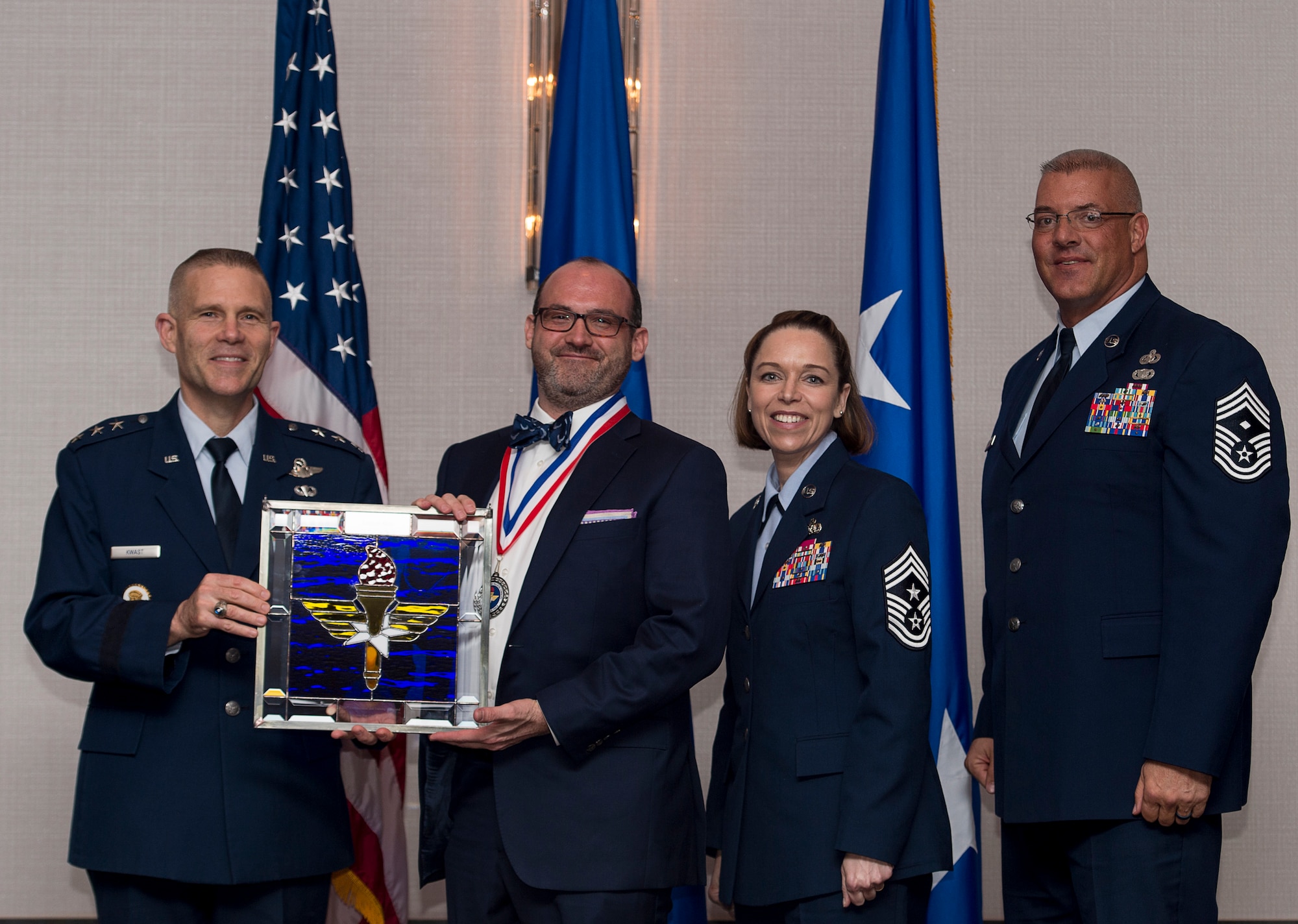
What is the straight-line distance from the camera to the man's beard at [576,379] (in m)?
2.62

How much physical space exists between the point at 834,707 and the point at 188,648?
1289 mm

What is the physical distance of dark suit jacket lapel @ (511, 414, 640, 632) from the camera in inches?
93.7

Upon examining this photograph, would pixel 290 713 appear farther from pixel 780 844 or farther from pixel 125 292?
pixel 125 292

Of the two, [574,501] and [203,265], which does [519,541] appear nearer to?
[574,501]

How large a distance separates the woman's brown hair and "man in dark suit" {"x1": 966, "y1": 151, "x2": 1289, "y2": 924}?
1.07 ft

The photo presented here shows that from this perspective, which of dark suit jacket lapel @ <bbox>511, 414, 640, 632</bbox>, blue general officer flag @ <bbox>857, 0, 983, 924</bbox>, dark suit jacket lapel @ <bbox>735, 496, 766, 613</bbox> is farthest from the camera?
blue general officer flag @ <bbox>857, 0, 983, 924</bbox>

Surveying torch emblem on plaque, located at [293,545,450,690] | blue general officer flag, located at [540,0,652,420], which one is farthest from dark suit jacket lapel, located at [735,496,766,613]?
blue general officer flag, located at [540,0,652,420]

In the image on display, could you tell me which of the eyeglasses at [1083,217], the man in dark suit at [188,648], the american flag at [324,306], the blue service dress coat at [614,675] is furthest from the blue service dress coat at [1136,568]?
the american flag at [324,306]

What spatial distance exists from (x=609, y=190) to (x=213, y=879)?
2.26 metres

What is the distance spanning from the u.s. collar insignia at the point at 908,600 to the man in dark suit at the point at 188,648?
3.43ft

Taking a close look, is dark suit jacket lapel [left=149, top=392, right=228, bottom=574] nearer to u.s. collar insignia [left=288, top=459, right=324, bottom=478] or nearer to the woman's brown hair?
u.s. collar insignia [left=288, top=459, right=324, bottom=478]

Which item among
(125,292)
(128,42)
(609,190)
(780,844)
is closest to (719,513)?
(780,844)

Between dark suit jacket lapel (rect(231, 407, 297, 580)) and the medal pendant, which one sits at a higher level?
dark suit jacket lapel (rect(231, 407, 297, 580))

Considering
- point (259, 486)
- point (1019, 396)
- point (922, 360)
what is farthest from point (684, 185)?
point (259, 486)
